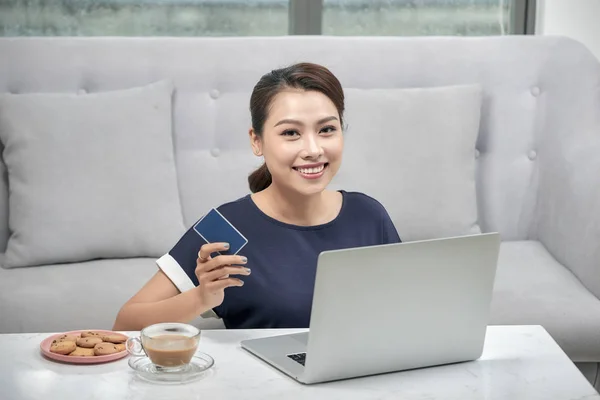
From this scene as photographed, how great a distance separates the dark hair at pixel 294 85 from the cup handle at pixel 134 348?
585mm

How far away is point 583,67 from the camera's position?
2.95m

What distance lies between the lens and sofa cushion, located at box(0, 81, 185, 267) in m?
2.61

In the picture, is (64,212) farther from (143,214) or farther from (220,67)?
(220,67)

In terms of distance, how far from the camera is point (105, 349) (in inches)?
55.9

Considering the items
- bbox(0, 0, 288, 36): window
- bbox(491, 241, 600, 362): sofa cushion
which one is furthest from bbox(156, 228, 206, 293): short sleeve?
bbox(0, 0, 288, 36): window

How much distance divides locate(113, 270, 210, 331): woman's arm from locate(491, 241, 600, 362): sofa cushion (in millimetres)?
953

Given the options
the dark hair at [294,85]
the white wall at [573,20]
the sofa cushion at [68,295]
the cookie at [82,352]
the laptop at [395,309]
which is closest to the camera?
the laptop at [395,309]

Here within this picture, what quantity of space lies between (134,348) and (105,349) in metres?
0.04

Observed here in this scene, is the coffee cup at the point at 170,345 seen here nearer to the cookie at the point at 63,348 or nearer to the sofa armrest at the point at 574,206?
the cookie at the point at 63,348

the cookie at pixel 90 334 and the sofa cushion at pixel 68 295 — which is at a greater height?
the cookie at pixel 90 334

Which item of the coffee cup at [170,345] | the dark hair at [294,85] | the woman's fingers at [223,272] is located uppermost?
the dark hair at [294,85]

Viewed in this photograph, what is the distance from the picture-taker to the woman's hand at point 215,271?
146cm

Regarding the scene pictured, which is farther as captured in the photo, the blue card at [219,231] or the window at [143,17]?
the window at [143,17]

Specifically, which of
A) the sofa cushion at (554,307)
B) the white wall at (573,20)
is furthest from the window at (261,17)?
the sofa cushion at (554,307)
